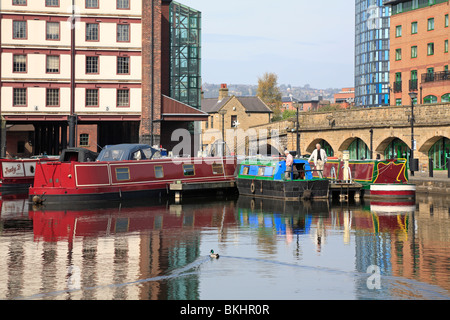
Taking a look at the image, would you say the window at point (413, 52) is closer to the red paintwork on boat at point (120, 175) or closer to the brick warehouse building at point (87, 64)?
the brick warehouse building at point (87, 64)

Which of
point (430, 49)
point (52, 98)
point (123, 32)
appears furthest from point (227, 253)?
point (430, 49)

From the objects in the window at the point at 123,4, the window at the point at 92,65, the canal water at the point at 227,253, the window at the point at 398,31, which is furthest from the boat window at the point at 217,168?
the window at the point at 398,31

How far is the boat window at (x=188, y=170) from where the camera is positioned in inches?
1336

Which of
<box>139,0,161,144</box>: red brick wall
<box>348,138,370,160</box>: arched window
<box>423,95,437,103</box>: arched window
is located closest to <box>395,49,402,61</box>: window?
<box>423,95,437,103</box>: arched window

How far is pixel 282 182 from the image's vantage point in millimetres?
29750

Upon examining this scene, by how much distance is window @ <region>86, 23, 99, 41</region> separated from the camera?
47.1 metres

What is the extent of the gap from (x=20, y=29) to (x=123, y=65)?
7.20 metres

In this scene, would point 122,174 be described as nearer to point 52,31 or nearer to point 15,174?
point 15,174

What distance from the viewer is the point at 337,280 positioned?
12969mm

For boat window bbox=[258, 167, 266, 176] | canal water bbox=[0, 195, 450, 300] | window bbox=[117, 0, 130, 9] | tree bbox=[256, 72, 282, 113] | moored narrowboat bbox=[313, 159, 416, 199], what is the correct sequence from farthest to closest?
1. tree bbox=[256, 72, 282, 113]
2. window bbox=[117, 0, 130, 9]
3. boat window bbox=[258, 167, 266, 176]
4. moored narrowboat bbox=[313, 159, 416, 199]
5. canal water bbox=[0, 195, 450, 300]

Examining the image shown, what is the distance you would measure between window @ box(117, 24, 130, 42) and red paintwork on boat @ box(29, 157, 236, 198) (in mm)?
16196

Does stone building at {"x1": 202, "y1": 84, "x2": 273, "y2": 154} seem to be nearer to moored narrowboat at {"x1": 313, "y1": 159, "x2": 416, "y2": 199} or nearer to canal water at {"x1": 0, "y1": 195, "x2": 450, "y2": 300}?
moored narrowboat at {"x1": 313, "y1": 159, "x2": 416, "y2": 199}

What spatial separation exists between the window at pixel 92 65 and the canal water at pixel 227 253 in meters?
21.8

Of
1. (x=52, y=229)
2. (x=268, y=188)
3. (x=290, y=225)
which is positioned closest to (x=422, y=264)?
(x=290, y=225)
